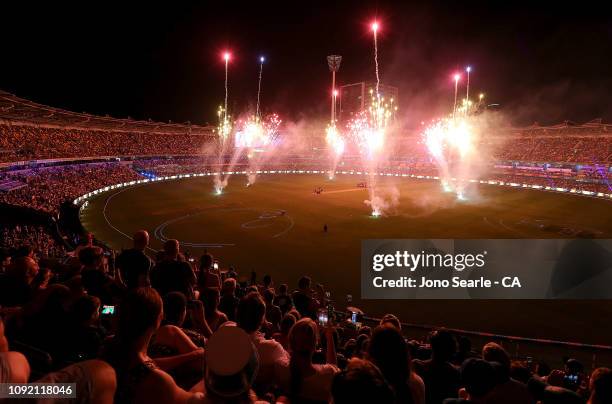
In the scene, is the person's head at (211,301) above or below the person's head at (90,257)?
below

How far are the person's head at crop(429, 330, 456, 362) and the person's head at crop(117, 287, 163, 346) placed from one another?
3.45 metres

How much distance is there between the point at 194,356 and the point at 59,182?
56.3 metres

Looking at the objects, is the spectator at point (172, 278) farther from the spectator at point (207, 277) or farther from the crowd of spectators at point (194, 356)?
the spectator at point (207, 277)

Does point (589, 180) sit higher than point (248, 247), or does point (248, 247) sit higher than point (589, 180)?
point (589, 180)

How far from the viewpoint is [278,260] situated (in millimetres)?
28656

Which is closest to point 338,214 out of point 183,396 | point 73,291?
point 73,291

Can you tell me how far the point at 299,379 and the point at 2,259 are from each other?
9.36 meters

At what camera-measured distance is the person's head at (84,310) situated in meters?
4.72

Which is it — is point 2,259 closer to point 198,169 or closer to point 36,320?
point 36,320

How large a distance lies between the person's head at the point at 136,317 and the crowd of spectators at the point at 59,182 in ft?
102

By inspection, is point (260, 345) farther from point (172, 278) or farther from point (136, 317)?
point (172, 278)

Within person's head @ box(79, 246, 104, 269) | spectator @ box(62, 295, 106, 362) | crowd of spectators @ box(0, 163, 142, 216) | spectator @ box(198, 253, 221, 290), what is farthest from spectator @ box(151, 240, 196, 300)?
crowd of spectators @ box(0, 163, 142, 216)

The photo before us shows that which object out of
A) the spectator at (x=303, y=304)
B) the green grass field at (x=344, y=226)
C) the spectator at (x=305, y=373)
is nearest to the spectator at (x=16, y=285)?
the spectator at (x=305, y=373)

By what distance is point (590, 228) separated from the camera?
38344 mm
